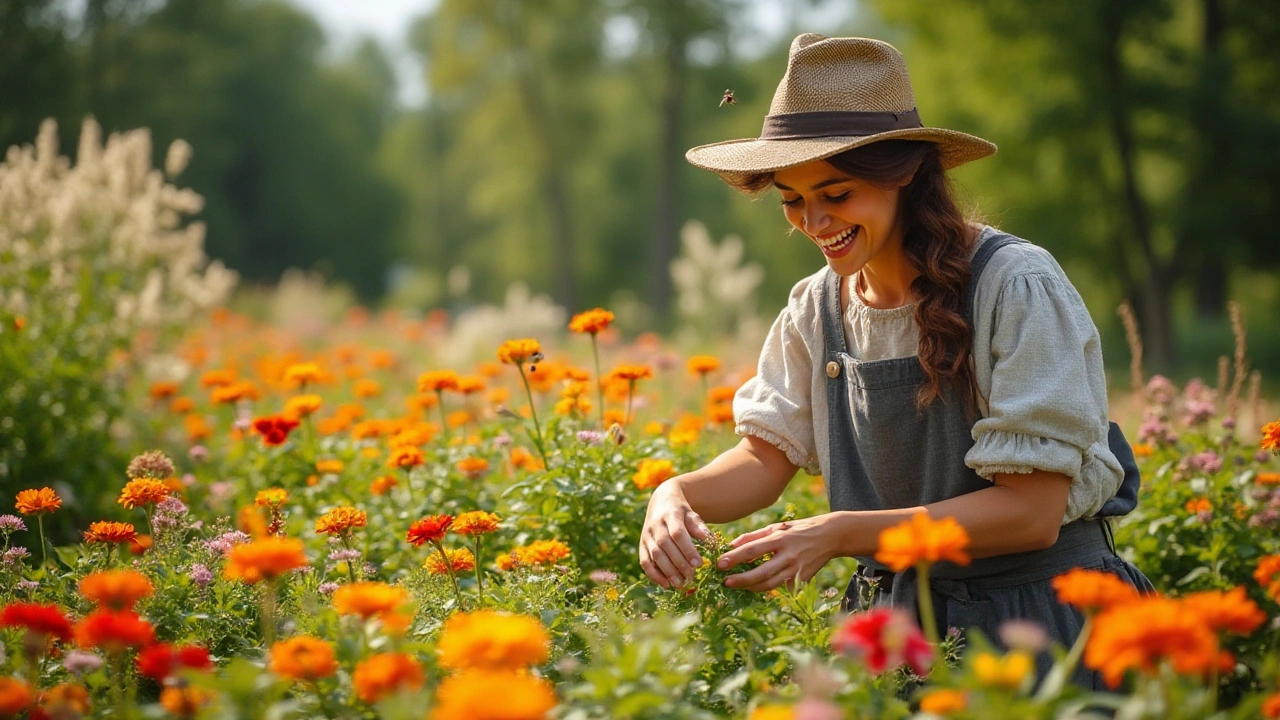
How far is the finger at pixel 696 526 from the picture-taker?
1.94 m

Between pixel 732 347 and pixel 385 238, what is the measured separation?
24.9 m

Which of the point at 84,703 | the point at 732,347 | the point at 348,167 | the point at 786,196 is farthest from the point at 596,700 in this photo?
the point at 348,167

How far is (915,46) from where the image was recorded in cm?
1495

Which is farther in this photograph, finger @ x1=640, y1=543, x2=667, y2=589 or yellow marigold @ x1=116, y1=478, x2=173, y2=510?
yellow marigold @ x1=116, y1=478, x2=173, y2=510

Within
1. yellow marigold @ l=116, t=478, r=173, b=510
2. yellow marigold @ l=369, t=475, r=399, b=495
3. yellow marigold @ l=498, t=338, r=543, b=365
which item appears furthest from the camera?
yellow marigold @ l=369, t=475, r=399, b=495

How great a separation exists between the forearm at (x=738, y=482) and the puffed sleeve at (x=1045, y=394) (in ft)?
1.72

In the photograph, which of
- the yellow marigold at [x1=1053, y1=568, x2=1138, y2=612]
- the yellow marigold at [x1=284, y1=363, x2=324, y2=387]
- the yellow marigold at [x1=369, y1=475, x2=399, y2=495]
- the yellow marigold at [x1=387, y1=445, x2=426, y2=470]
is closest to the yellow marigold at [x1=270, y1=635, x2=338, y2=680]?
the yellow marigold at [x1=1053, y1=568, x2=1138, y2=612]

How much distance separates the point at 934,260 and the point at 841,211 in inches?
8.3

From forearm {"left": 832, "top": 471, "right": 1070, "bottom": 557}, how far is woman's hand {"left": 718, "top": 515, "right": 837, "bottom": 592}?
0.03 metres

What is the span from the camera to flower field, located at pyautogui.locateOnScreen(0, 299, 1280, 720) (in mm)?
1199

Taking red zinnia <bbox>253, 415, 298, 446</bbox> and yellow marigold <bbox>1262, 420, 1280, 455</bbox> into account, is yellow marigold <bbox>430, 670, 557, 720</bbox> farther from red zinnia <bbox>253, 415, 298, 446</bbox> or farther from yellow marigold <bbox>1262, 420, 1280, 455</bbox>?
red zinnia <bbox>253, 415, 298, 446</bbox>

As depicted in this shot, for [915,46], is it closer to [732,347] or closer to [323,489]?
[732,347]

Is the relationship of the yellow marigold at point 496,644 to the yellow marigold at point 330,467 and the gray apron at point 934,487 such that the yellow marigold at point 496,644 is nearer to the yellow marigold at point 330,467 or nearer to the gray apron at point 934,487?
the gray apron at point 934,487

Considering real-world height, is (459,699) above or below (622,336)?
above
